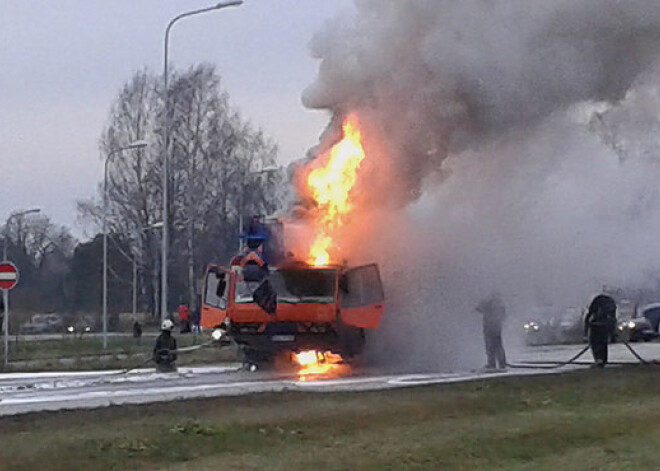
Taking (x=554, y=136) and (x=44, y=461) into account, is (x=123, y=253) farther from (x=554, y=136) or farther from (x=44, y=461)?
(x=44, y=461)

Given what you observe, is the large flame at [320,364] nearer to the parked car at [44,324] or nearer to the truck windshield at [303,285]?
the truck windshield at [303,285]

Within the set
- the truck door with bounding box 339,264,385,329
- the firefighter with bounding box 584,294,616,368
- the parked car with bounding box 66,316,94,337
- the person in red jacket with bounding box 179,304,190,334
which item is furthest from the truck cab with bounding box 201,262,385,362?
the parked car with bounding box 66,316,94,337

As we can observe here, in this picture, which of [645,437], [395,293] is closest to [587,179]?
[395,293]

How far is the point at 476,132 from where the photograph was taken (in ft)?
90.1

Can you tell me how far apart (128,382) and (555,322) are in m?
26.2

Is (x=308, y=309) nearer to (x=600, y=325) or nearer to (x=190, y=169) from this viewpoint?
(x=600, y=325)

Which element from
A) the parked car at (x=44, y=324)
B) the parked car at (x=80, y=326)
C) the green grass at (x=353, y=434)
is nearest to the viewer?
the green grass at (x=353, y=434)

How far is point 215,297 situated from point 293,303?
233 centimetres

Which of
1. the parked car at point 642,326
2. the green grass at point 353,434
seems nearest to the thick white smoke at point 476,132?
the green grass at point 353,434

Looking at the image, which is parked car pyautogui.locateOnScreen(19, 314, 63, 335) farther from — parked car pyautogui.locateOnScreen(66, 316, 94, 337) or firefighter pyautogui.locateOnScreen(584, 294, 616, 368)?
firefighter pyautogui.locateOnScreen(584, 294, 616, 368)

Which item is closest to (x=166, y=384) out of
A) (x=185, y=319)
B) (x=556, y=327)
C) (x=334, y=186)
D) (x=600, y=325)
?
(x=334, y=186)

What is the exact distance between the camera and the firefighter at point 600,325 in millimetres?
28253

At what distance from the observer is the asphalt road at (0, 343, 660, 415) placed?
20.0 meters

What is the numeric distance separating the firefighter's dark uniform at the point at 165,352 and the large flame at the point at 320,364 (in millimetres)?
2760
